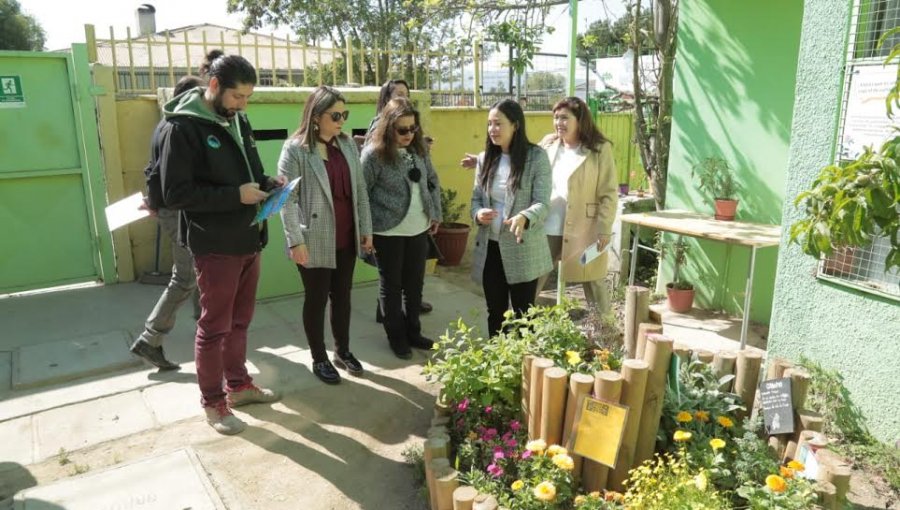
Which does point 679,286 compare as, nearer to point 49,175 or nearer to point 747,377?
point 747,377

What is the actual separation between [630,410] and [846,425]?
1.79 metres

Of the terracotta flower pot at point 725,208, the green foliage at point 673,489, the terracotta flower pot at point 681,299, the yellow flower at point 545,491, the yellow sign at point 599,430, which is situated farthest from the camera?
the terracotta flower pot at point 681,299

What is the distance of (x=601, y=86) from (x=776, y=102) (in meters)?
7.55

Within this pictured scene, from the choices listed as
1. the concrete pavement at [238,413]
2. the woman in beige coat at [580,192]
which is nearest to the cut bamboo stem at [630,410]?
the concrete pavement at [238,413]

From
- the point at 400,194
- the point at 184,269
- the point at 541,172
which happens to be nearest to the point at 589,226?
the point at 541,172

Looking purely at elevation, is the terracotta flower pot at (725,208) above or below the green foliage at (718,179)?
below

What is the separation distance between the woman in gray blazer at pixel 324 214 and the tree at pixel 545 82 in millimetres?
6760

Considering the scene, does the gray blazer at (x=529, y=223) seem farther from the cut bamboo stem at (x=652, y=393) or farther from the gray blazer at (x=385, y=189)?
the cut bamboo stem at (x=652, y=393)

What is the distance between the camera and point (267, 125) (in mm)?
5309

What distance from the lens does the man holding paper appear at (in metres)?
3.03

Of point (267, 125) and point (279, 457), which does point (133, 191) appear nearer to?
point (267, 125)

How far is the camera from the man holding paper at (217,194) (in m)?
3.03

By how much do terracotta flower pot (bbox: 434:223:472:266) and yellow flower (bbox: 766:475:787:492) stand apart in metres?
4.44

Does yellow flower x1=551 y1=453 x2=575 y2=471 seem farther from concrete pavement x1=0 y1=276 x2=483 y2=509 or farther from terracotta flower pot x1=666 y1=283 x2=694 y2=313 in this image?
terracotta flower pot x1=666 y1=283 x2=694 y2=313
